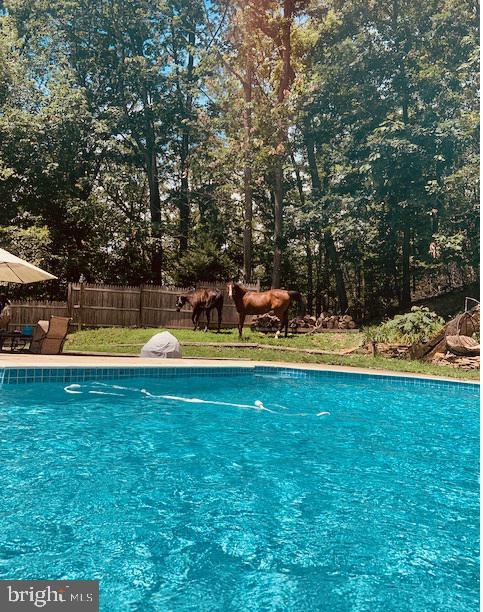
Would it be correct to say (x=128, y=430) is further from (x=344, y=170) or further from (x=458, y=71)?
(x=458, y=71)

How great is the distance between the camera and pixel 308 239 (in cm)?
2036

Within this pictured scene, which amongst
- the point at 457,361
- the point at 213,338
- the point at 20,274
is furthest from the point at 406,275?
the point at 20,274

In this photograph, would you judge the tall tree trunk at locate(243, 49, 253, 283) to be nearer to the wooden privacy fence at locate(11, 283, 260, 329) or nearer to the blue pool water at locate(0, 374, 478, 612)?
the wooden privacy fence at locate(11, 283, 260, 329)

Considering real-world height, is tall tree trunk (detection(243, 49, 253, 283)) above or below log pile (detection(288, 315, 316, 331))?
above

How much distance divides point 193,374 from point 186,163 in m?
15.4

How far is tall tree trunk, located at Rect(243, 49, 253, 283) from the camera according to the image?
19406mm

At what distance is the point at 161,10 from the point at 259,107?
729 centimetres

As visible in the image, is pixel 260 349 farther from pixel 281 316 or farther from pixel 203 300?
pixel 203 300

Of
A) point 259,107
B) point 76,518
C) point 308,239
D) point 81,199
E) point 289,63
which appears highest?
point 289,63

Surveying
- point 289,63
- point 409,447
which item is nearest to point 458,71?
point 289,63

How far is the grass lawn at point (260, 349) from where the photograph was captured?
34.3 feet

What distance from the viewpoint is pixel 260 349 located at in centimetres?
1293

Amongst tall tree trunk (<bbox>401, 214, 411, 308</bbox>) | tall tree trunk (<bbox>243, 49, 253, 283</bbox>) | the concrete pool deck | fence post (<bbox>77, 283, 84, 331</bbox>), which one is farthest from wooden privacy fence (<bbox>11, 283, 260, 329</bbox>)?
the concrete pool deck

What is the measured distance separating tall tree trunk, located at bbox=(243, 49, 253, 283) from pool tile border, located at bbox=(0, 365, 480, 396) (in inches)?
402
